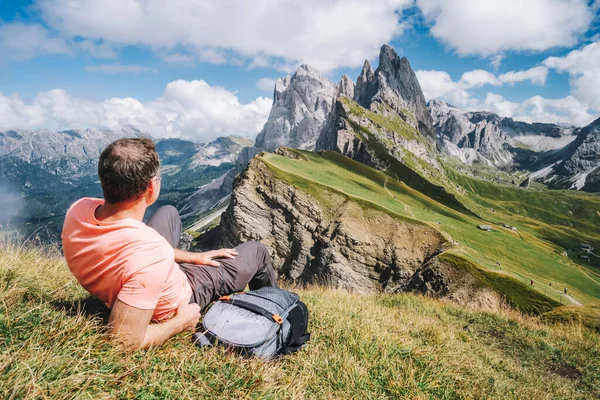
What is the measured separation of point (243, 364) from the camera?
3504 millimetres

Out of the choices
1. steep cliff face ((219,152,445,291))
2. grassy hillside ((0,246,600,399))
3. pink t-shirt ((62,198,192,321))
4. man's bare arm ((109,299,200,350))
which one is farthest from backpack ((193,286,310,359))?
steep cliff face ((219,152,445,291))

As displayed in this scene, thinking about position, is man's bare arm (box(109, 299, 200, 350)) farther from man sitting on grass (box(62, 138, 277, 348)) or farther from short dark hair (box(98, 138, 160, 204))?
short dark hair (box(98, 138, 160, 204))

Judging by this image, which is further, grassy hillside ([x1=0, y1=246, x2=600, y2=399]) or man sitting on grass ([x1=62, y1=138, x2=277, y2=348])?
man sitting on grass ([x1=62, y1=138, x2=277, y2=348])

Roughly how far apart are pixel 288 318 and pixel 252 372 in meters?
1.21

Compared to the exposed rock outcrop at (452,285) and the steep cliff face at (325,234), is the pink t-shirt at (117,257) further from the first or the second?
the steep cliff face at (325,234)

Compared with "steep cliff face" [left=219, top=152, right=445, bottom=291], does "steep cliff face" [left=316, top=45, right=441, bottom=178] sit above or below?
above

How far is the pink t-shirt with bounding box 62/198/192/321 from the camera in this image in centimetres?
327

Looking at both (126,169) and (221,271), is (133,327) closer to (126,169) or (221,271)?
(126,169)

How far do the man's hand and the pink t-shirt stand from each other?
1.56m

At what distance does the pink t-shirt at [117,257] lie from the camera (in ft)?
Result: 10.7

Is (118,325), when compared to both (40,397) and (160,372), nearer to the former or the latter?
(160,372)

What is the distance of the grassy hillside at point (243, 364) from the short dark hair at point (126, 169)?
58.5 inches

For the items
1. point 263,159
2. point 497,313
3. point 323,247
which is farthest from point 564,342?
point 263,159

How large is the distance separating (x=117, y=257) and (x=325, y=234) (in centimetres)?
3262
